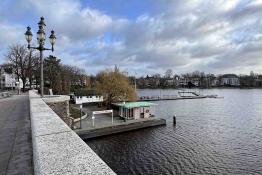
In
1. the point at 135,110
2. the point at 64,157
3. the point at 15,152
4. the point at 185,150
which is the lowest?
the point at 185,150

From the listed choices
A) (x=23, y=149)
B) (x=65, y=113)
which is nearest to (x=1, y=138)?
(x=23, y=149)

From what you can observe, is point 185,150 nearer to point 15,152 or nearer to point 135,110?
point 135,110

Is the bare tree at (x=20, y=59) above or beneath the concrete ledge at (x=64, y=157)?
above

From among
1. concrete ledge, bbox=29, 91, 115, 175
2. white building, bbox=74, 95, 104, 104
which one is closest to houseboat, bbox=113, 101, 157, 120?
white building, bbox=74, 95, 104, 104

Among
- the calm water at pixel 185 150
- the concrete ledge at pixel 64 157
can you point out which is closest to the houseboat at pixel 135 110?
the calm water at pixel 185 150

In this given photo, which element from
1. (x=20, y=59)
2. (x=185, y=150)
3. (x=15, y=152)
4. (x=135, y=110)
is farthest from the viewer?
(x=20, y=59)

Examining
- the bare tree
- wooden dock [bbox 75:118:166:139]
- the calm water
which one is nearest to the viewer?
the calm water

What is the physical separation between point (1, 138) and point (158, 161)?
15.0 m

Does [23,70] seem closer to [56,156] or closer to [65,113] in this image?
[65,113]

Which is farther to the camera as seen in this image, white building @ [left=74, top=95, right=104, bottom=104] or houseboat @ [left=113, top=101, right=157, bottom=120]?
white building @ [left=74, top=95, right=104, bottom=104]

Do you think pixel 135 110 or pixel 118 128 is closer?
pixel 118 128

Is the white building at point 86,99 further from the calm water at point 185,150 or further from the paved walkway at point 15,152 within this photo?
the paved walkway at point 15,152

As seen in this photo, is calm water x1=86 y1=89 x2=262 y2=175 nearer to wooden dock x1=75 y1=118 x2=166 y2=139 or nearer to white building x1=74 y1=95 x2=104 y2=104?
wooden dock x1=75 y1=118 x2=166 y2=139

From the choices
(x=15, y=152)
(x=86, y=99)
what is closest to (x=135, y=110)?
(x=86, y=99)
